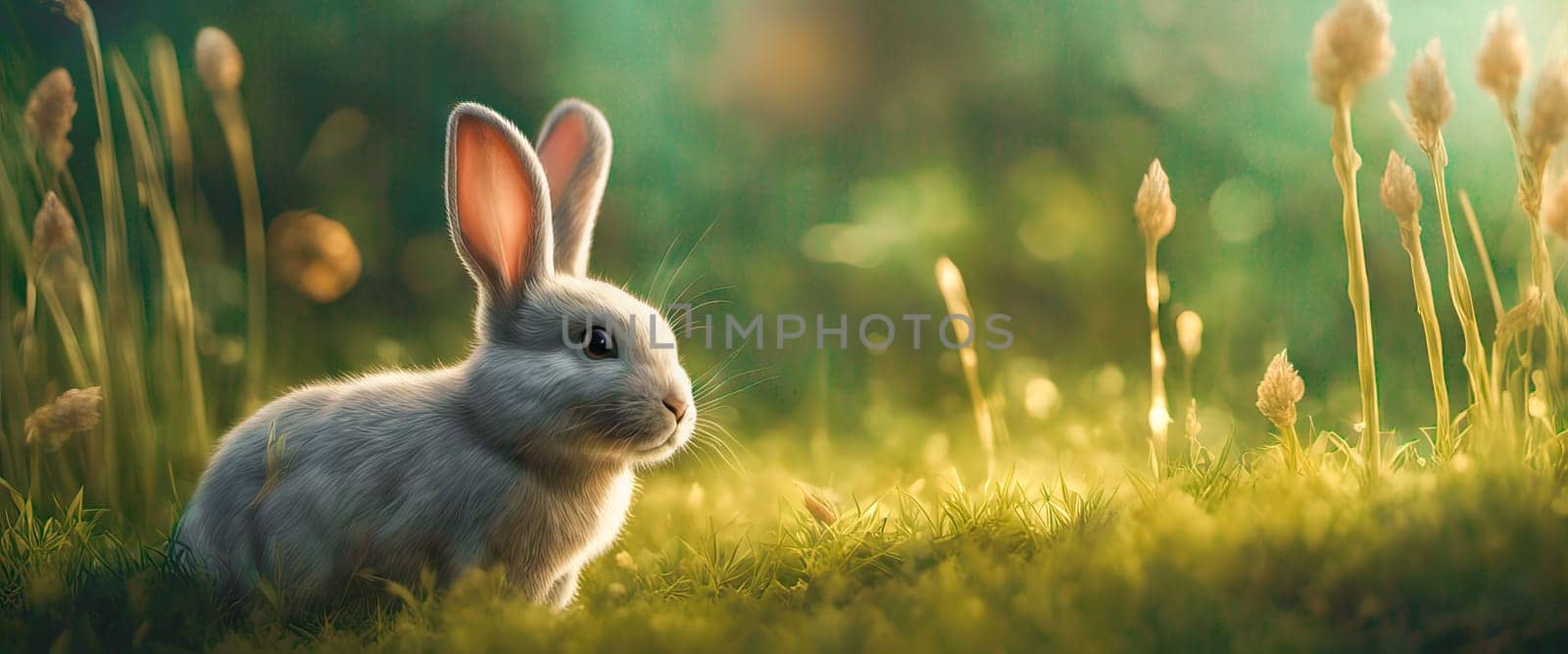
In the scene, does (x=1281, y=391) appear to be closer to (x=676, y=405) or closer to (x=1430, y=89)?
(x=1430, y=89)

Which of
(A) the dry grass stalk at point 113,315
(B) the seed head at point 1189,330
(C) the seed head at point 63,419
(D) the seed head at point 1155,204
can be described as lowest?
(C) the seed head at point 63,419

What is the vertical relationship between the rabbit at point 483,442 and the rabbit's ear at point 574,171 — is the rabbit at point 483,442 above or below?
below

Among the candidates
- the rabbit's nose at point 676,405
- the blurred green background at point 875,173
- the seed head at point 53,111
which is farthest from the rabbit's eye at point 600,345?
the seed head at point 53,111

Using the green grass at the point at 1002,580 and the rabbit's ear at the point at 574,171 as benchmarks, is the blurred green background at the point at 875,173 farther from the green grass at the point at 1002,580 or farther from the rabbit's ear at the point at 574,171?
the green grass at the point at 1002,580

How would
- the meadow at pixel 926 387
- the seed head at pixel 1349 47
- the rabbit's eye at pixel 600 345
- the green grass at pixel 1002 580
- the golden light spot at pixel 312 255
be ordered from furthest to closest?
the golden light spot at pixel 312 255 < the rabbit's eye at pixel 600 345 < the seed head at pixel 1349 47 < the meadow at pixel 926 387 < the green grass at pixel 1002 580

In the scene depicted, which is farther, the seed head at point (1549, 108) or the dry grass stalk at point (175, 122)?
the dry grass stalk at point (175, 122)

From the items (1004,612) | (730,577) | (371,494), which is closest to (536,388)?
(371,494)

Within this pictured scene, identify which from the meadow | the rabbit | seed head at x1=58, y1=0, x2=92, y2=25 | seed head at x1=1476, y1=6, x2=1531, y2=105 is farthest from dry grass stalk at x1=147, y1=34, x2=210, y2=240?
seed head at x1=1476, y1=6, x2=1531, y2=105
